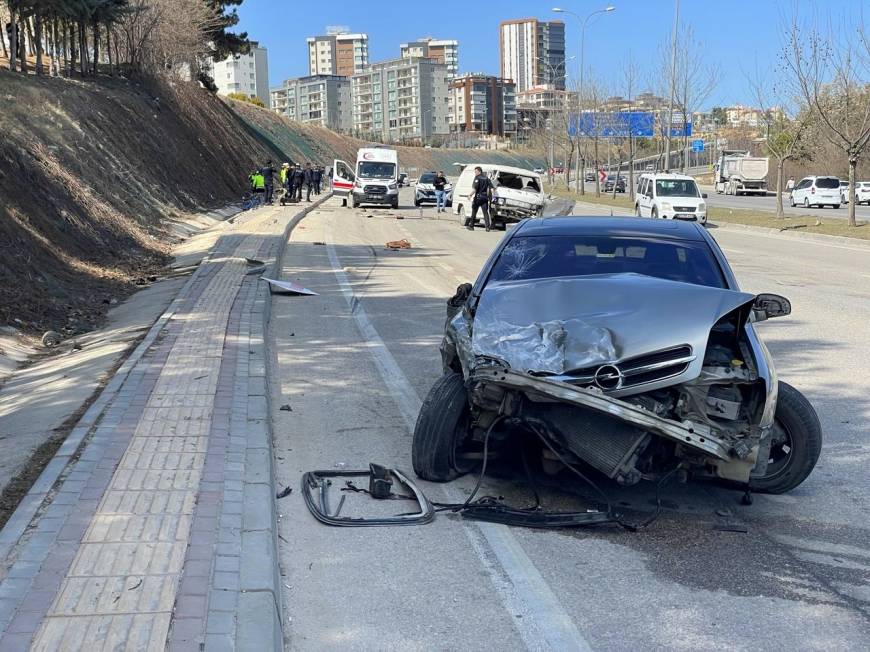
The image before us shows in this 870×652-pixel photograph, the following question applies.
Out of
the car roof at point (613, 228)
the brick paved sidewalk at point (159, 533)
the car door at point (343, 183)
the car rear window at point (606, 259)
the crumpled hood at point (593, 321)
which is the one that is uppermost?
the car door at point (343, 183)

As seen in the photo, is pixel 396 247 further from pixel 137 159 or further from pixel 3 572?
pixel 3 572

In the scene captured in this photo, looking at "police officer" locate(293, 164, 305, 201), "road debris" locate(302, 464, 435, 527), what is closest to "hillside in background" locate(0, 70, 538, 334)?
"police officer" locate(293, 164, 305, 201)

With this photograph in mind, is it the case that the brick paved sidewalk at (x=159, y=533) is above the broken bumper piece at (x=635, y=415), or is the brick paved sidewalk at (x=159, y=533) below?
below

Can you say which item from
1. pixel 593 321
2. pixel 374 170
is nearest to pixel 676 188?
pixel 374 170

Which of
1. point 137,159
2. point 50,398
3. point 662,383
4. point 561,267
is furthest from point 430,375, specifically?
point 137,159

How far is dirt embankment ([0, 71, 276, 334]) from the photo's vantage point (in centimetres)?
1427

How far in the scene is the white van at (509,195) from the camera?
31.3 metres

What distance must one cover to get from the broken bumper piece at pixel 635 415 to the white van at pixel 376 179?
38673mm

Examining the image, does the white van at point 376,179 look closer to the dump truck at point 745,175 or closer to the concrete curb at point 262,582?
the dump truck at point 745,175

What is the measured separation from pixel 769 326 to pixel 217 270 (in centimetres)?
990

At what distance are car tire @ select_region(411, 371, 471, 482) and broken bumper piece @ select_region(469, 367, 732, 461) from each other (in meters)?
0.77

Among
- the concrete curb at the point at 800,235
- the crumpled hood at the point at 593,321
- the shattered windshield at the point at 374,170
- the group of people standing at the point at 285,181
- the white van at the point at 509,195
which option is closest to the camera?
the crumpled hood at the point at 593,321

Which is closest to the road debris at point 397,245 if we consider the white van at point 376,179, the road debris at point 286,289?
the road debris at point 286,289

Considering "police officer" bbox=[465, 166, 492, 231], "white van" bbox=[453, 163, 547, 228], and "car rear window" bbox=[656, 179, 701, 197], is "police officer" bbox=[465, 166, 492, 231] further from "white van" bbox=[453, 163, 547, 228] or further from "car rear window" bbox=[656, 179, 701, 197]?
"car rear window" bbox=[656, 179, 701, 197]
